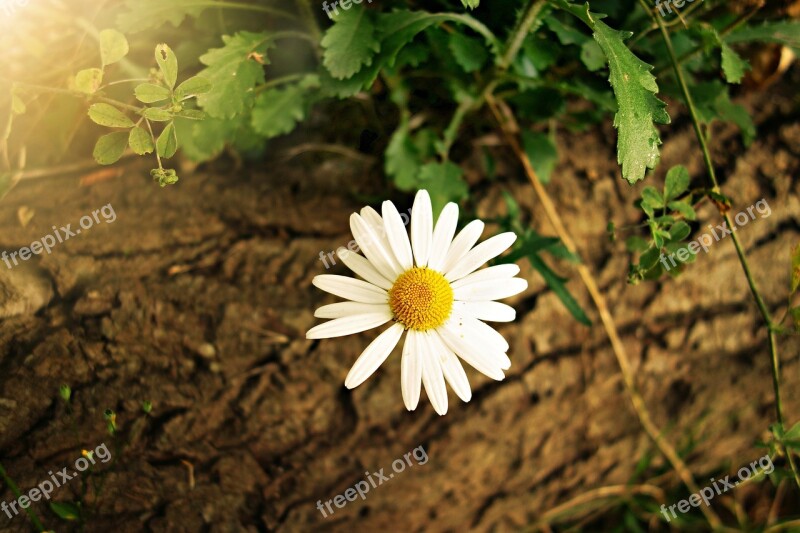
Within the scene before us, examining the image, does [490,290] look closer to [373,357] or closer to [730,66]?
[373,357]

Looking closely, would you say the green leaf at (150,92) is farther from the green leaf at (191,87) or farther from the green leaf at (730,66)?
the green leaf at (730,66)

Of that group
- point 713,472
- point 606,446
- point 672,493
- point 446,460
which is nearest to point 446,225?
point 446,460

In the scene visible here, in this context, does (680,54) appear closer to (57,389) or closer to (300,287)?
(300,287)

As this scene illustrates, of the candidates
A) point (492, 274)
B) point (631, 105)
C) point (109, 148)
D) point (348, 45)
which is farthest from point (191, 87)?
point (631, 105)

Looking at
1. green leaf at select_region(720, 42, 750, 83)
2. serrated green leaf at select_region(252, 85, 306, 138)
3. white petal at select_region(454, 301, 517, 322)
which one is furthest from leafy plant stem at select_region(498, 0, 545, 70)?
white petal at select_region(454, 301, 517, 322)

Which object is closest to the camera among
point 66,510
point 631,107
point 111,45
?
point 631,107

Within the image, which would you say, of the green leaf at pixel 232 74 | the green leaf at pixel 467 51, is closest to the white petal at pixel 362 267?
the green leaf at pixel 232 74
